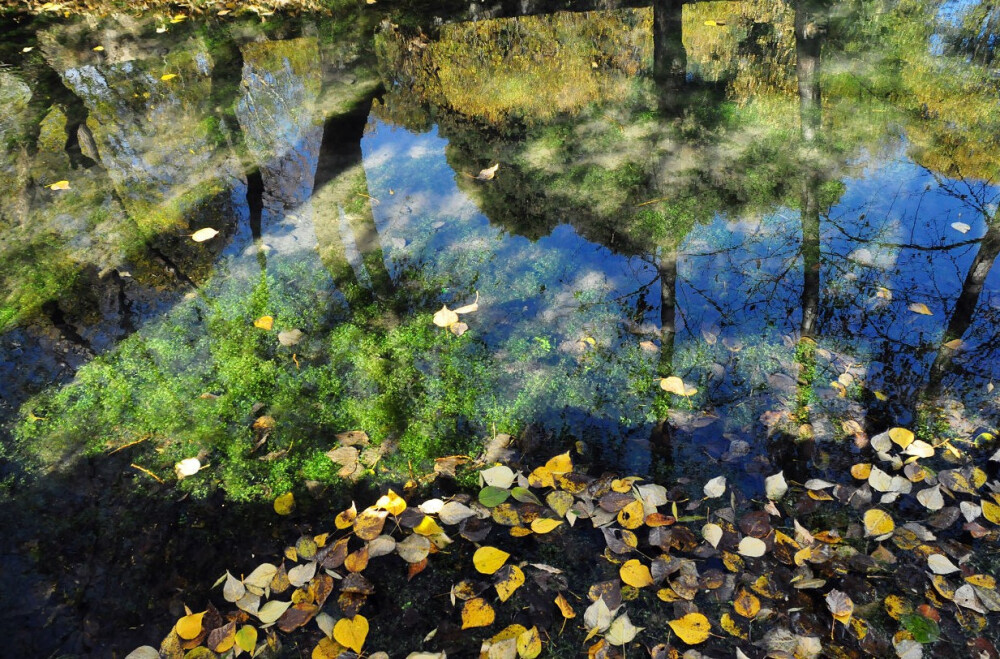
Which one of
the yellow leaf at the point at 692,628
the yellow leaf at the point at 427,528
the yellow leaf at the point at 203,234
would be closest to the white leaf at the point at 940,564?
the yellow leaf at the point at 692,628

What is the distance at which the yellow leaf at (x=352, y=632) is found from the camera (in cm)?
183

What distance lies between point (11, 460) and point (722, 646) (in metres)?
2.82

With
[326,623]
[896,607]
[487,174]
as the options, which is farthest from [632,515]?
[487,174]

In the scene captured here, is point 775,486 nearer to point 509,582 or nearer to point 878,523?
point 878,523

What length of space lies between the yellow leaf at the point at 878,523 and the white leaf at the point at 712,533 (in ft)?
1.63

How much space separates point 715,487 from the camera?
2184 mm

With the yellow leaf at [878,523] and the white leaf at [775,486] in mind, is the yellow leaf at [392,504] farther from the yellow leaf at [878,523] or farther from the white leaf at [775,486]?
the yellow leaf at [878,523]

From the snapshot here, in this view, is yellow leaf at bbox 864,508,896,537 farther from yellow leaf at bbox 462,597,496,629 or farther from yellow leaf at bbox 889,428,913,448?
yellow leaf at bbox 462,597,496,629

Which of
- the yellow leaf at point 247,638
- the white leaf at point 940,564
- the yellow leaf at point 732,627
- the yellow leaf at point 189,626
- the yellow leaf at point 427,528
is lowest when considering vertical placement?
the white leaf at point 940,564

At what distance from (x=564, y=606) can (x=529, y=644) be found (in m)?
0.16

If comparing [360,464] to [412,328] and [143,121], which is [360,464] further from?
[143,121]

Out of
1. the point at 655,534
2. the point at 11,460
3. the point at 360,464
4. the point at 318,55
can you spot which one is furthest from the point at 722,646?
the point at 318,55

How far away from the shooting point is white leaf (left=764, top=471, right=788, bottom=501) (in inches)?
84.6

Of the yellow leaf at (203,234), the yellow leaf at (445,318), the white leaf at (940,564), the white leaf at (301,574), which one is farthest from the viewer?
the yellow leaf at (203,234)
